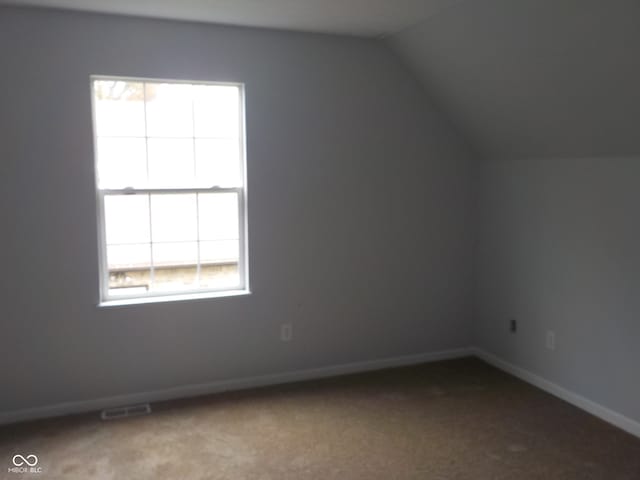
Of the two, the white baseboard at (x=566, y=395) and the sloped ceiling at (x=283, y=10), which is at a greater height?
the sloped ceiling at (x=283, y=10)

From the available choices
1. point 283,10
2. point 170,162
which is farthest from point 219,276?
point 283,10

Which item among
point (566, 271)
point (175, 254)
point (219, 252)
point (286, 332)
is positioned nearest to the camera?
point (566, 271)

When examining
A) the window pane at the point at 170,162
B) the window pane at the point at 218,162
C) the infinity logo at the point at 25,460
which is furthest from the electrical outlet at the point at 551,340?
the infinity logo at the point at 25,460

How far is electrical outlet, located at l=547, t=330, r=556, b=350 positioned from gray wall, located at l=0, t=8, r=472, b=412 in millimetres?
799

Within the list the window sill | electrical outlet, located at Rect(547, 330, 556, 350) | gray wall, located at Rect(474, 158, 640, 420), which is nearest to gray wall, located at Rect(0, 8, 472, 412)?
the window sill

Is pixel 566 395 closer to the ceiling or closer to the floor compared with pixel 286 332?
closer to the floor

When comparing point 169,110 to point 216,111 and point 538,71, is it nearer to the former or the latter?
point 216,111

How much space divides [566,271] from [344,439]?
5.72ft

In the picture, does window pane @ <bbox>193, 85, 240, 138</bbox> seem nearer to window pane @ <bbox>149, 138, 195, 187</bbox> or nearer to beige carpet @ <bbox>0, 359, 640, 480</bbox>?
window pane @ <bbox>149, 138, 195, 187</bbox>

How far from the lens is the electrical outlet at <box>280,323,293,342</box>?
152 inches

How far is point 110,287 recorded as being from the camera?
3.54m

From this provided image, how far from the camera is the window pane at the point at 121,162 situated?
11.3 feet

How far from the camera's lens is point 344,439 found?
308cm

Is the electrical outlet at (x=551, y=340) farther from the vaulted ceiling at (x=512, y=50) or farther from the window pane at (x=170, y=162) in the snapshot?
the window pane at (x=170, y=162)
